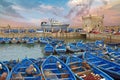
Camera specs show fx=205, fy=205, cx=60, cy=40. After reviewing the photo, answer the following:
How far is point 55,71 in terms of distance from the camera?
16750 millimetres

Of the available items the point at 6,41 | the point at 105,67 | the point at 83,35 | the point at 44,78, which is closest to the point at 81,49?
the point at 105,67

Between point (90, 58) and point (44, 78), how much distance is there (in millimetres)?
8493

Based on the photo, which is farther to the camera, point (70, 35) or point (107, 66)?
point (70, 35)

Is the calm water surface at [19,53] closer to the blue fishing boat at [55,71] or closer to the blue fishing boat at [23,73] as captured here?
the blue fishing boat at [55,71]

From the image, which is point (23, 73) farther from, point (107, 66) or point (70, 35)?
point (70, 35)

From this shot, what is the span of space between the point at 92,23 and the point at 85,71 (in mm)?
57369

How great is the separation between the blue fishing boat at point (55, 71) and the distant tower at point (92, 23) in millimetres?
54956

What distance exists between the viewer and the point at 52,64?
1806cm

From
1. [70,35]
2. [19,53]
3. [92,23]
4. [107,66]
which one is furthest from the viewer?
[92,23]

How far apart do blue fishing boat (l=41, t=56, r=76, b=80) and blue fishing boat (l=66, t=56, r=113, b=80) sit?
0.72 m

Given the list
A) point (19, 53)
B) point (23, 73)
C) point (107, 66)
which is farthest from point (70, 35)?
point (23, 73)

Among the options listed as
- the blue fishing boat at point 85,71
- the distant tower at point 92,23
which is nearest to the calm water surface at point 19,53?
the blue fishing boat at point 85,71

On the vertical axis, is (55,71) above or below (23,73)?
below

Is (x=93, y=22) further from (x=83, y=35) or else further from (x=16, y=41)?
(x=16, y=41)
